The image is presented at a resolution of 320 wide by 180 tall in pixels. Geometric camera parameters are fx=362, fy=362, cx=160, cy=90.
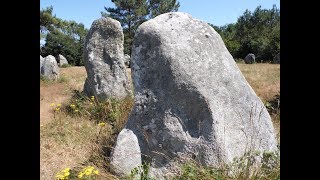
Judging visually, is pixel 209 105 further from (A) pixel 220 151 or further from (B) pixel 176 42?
(B) pixel 176 42

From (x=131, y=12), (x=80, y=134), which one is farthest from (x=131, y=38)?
(x=80, y=134)

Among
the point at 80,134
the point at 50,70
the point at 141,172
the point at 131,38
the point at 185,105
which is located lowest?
the point at 141,172

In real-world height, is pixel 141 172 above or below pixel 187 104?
below

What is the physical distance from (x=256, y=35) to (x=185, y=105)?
39.0 metres

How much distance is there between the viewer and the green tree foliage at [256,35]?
114ft

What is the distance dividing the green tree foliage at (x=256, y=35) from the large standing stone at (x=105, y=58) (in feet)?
89.9

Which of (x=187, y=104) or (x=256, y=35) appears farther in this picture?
(x=256, y=35)

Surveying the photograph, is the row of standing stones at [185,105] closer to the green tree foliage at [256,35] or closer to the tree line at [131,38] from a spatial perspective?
the tree line at [131,38]

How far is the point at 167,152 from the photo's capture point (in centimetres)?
390

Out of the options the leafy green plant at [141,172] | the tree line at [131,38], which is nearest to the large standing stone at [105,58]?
the leafy green plant at [141,172]

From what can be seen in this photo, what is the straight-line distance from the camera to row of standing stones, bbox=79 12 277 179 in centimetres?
378

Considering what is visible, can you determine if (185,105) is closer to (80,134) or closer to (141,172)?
(141,172)

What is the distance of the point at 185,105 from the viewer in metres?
3.86

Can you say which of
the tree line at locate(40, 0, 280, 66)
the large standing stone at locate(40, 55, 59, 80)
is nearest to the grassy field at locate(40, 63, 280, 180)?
the large standing stone at locate(40, 55, 59, 80)
